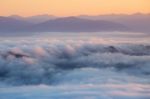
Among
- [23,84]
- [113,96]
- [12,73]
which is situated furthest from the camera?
[12,73]

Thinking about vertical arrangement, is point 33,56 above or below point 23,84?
above

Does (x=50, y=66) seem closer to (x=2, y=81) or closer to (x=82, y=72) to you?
(x=82, y=72)

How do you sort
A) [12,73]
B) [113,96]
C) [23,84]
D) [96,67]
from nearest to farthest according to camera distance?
1. [113,96]
2. [23,84]
3. [12,73]
4. [96,67]

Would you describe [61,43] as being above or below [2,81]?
above

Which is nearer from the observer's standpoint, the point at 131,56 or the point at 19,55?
the point at 19,55

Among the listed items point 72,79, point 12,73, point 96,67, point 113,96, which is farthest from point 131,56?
point 113,96

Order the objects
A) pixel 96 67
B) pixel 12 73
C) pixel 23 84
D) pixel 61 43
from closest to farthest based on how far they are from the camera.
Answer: pixel 23 84, pixel 12 73, pixel 96 67, pixel 61 43

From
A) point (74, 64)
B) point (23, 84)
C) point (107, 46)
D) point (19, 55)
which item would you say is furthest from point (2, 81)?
point (107, 46)

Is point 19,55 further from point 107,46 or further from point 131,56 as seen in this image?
point 131,56

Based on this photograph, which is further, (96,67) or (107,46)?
(107,46)
